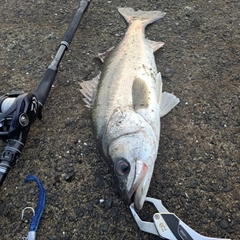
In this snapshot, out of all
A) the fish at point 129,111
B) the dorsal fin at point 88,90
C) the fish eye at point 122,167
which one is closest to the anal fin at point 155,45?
the fish at point 129,111

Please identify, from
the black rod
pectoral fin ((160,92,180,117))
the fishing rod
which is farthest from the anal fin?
the fishing rod

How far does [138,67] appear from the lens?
3.20 m

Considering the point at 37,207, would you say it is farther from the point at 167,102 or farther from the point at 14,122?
the point at 167,102

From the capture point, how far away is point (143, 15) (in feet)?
13.5

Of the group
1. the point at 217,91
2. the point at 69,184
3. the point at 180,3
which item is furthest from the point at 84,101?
the point at 180,3

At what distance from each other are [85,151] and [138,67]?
111cm

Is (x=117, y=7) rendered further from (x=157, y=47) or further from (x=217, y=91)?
(x=217, y=91)

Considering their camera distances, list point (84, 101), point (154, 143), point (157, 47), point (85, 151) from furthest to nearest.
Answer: point (157, 47) < point (84, 101) < point (85, 151) < point (154, 143)

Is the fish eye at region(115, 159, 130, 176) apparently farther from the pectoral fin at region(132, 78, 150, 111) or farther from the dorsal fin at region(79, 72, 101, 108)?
the dorsal fin at region(79, 72, 101, 108)

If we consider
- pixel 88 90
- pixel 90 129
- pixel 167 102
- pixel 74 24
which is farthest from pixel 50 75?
pixel 167 102

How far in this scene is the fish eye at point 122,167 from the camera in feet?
7.84

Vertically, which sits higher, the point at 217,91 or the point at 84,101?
the point at 84,101

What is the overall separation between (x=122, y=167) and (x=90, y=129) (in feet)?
2.63

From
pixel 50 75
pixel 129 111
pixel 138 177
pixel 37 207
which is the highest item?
pixel 50 75
